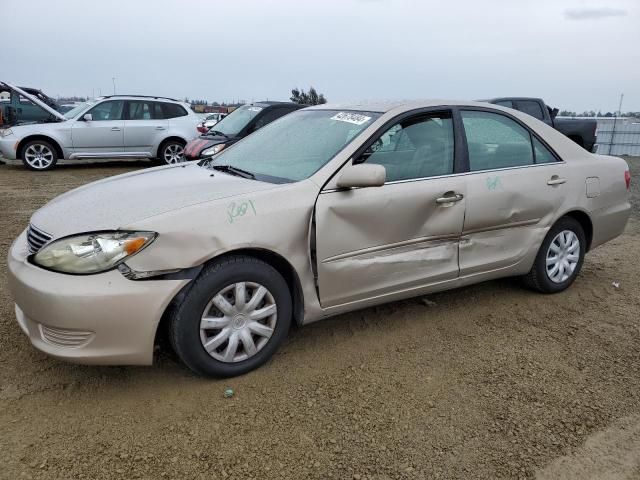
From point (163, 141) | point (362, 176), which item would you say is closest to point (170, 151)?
point (163, 141)

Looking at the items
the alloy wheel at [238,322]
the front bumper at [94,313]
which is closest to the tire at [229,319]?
the alloy wheel at [238,322]

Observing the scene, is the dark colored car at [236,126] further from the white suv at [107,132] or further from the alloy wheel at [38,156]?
the alloy wheel at [38,156]

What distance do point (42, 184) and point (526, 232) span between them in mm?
8774

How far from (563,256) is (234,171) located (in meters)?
2.73

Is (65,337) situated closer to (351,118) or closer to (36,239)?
(36,239)

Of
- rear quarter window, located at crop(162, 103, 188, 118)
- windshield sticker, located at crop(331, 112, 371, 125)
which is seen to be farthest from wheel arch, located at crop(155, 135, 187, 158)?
windshield sticker, located at crop(331, 112, 371, 125)

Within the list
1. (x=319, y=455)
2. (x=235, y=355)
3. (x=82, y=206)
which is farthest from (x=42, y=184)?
(x=319, y=455)

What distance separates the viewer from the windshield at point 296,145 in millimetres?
3270

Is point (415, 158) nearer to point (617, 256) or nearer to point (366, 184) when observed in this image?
point (366, 184)

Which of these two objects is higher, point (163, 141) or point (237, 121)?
point (237, 121)

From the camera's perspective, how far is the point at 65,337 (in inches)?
103

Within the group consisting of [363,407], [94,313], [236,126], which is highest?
[236,126]

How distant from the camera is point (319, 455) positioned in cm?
241

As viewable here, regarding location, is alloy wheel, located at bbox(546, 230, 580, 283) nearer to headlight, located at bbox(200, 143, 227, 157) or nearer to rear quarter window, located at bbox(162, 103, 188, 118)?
headlight, located at bbox(200, 143, 227, 157)
